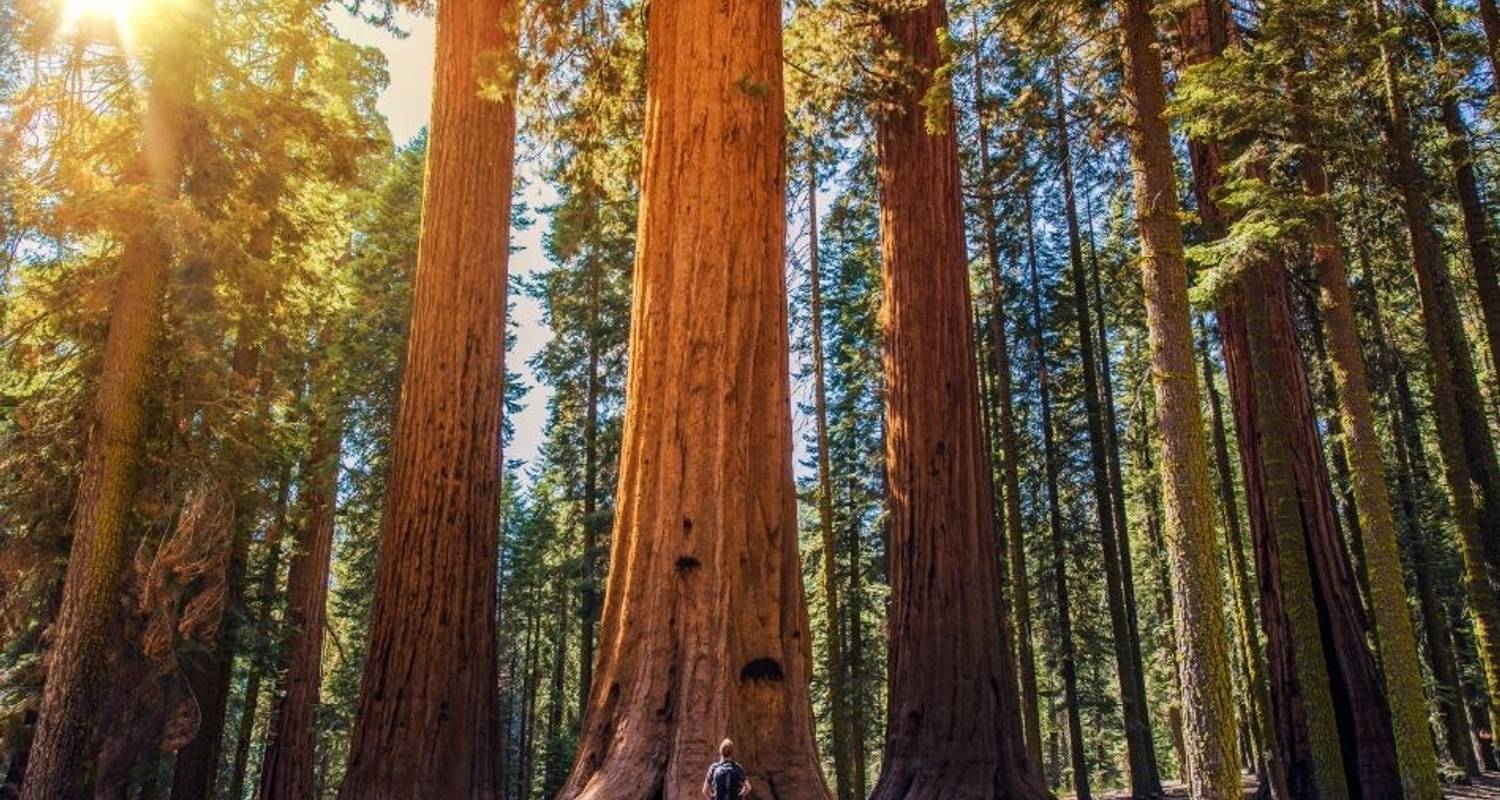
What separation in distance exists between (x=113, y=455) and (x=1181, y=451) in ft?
35.6

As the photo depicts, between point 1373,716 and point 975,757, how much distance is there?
6.71 metres

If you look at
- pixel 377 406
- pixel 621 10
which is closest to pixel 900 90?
pixel 621 10

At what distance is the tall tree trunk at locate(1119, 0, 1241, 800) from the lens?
6.23 meters

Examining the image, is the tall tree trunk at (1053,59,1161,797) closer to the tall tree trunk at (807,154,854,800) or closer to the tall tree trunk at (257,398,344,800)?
the tall tree trunk at (807,154,854,800)

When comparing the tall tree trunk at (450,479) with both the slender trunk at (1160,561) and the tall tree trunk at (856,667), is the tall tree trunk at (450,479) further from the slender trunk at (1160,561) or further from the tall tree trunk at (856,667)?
the slender trunk at (1160,561)

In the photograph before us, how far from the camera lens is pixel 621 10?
895cm

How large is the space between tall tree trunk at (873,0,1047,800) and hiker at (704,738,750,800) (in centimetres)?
319

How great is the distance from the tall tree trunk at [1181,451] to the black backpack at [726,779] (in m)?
3.76

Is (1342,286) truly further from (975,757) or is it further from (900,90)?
(975,757)

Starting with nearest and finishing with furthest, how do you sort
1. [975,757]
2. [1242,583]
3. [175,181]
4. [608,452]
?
[975,757]
[175,181]
[1242,583]
[608,452]

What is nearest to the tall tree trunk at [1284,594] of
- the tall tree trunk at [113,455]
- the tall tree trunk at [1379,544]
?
the tall tree trunk at [1379,544]

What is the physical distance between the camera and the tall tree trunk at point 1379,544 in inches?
330

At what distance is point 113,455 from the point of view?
10.0 meters

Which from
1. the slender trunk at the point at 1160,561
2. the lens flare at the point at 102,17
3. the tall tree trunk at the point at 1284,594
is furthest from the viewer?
the slender trunk at the point at 1160,561
